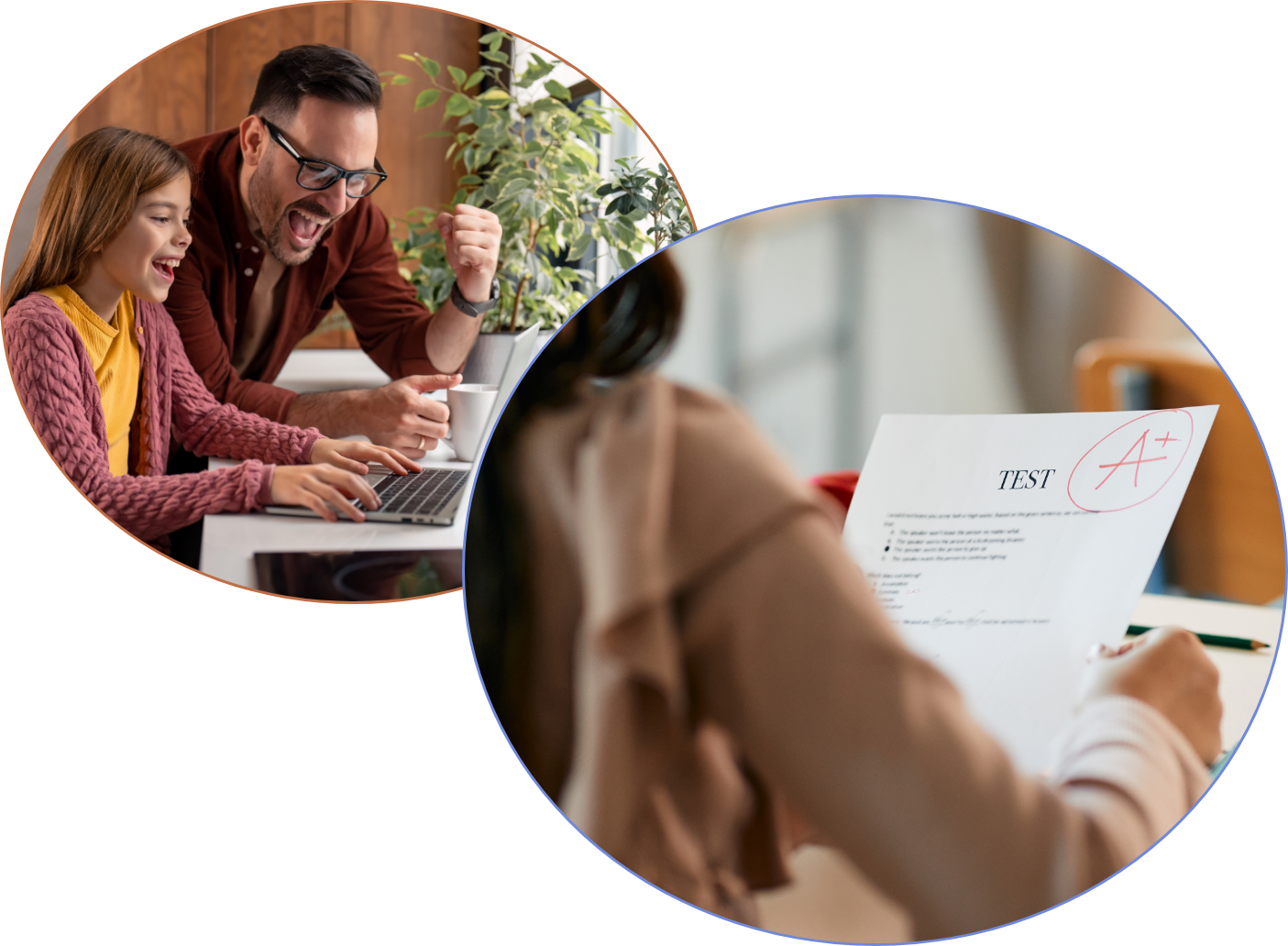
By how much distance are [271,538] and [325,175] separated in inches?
20.2

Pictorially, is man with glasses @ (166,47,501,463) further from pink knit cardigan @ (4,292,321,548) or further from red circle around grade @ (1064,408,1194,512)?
red circle around grade @ (1064,408,1194,512)

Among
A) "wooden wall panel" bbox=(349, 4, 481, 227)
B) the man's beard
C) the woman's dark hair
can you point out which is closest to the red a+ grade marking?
the woman's dark hair

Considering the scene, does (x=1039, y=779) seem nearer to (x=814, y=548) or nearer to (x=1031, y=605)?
(x=1031, y=605)

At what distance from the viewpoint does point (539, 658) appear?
3.32 ft

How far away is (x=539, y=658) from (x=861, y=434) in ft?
1.31

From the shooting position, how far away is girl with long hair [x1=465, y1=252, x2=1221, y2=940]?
0.98 metres

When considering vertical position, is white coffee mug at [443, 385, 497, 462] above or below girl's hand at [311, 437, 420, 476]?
above

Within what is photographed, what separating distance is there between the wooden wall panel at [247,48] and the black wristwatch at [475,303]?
1.20ft

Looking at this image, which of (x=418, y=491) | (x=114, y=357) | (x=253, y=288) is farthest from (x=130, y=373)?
(x=418, y=491)

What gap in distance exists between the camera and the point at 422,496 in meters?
1.51

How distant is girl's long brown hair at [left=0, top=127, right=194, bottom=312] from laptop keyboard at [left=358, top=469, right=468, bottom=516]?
0.49m

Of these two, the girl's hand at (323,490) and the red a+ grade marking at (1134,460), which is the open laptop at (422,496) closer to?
the girl's hand at (323,490)

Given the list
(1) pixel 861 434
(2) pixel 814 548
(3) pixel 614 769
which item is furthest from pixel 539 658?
(1) pixel 861 434

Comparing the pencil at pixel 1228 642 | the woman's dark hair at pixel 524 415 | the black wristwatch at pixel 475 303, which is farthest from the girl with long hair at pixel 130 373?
the pencil at pixel 1228 642
